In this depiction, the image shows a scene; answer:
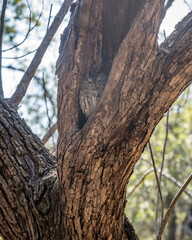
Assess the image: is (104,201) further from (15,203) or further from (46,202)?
(15,203)

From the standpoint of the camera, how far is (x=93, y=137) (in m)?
1.29

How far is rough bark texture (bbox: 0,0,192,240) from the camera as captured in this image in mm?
1255

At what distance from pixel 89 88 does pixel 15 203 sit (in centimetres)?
71

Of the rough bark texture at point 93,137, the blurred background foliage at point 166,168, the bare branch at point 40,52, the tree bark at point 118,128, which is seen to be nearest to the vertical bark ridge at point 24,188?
the rough bark texture at point 93,137

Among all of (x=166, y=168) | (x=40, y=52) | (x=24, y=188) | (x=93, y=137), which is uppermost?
(x=166, y=168)

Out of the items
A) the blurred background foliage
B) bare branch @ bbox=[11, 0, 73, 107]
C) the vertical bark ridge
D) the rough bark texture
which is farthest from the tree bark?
the blurred background foliage

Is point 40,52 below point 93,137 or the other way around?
the other way around

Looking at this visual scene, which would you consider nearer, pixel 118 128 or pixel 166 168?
pixel 118 128

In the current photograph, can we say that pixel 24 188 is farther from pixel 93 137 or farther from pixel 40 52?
pixel 40 52

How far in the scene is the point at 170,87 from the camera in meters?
1.26

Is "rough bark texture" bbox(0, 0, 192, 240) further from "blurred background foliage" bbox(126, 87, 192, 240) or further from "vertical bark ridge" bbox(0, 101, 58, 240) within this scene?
"blurred background foliage" bbox(126, 87, 192, 240)

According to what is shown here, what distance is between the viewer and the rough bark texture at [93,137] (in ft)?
4.12

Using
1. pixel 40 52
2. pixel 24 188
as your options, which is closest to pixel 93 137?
pixel 24 188

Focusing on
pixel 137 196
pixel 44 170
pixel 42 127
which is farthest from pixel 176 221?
pixel 44 170
